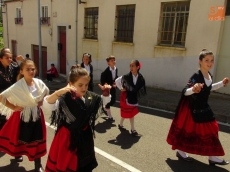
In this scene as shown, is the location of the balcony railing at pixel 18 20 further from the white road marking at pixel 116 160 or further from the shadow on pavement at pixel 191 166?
the shadow on pavement at pixel 191 166

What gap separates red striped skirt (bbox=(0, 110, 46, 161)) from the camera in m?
3.51

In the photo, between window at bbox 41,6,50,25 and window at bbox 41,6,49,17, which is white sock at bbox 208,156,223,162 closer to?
window at bbox 41,6,50,25

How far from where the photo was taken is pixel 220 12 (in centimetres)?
777

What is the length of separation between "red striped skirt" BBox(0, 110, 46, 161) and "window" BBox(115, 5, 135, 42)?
7.88m

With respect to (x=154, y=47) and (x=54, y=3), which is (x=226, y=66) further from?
(x=54, y=3)

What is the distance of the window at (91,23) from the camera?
12.4 m

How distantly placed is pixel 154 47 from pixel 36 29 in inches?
388

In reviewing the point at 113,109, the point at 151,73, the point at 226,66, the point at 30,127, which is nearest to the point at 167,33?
the point at 151,73

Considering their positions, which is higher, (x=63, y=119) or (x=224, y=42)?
(x=224, y=42)

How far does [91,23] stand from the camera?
12648 millimetres

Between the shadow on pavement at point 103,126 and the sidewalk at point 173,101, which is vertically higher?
the sidewalk at point 173,101

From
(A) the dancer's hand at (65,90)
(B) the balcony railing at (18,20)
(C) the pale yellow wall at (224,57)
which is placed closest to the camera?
(A) the dancer's hand at (65,90)

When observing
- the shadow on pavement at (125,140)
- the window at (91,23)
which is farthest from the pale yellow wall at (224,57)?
the window at (91,23)

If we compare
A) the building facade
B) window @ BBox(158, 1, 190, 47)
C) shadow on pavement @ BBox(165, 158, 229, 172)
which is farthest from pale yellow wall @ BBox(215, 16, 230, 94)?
shadow on pavement @ BBox(165, 158, 229, 172)
